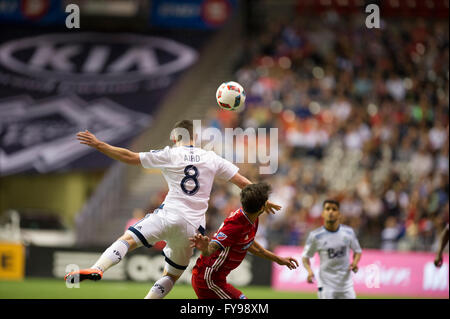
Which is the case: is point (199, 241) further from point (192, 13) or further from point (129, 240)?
point (192, 13)

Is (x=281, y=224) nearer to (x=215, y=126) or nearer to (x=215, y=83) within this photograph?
(x=215, y=126)

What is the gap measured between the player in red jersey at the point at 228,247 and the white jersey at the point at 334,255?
7.66 feet

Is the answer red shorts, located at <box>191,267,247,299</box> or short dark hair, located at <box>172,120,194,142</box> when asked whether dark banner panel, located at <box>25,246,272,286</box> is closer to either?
short dark hair, located at <box>172,120,194,142</box>

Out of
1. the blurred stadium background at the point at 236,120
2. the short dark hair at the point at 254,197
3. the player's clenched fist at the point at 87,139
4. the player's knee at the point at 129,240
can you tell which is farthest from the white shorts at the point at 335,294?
the blurred stadium background at the point at 236,120

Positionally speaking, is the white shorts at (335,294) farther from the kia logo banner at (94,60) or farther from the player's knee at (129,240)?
the kia logo banner at (94,60)

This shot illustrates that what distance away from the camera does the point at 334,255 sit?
839 centimetres

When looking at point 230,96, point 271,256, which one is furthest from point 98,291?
point 271,256

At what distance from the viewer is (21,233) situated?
57.3 ft

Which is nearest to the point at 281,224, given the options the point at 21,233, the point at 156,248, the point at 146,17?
the point at 156,248

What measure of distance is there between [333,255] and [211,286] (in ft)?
9.19

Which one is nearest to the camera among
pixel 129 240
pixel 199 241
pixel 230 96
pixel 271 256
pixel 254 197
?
pixel 199 241

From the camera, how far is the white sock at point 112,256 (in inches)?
257

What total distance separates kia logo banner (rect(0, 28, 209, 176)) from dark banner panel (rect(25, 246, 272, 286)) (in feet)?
19.7

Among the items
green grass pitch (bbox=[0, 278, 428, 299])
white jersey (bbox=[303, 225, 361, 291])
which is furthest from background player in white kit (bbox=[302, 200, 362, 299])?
green grass pitch (bbox=[0, 278, 428, 299])
